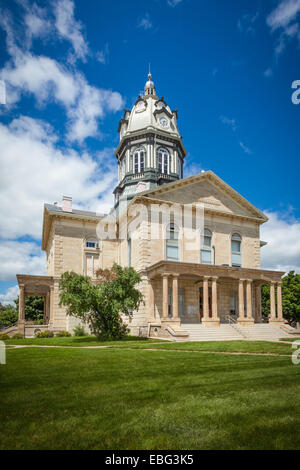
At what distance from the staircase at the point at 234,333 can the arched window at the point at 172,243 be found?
657 centimetres

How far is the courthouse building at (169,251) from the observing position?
94.3 ft

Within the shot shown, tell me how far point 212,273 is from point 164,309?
5.28m

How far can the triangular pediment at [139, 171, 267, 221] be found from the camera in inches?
1267

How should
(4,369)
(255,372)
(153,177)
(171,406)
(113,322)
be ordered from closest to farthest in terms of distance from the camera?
(171,406) → (255,372) → (4,369) → (113,322) → (153,177)

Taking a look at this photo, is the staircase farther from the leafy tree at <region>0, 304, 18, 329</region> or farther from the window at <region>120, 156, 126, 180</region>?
the leafy tree at <region>0, 304, 18, 329</region>

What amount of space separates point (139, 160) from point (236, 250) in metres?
15.9

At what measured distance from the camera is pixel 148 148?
41625 mm

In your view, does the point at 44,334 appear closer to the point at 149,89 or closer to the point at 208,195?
the point at 208,195

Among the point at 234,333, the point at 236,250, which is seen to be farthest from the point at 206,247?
the point at 234,333

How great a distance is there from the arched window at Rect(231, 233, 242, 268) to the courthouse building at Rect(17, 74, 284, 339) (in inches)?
4.1

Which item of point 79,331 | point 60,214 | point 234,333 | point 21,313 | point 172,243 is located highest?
point 60,214

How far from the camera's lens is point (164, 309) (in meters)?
26.6
